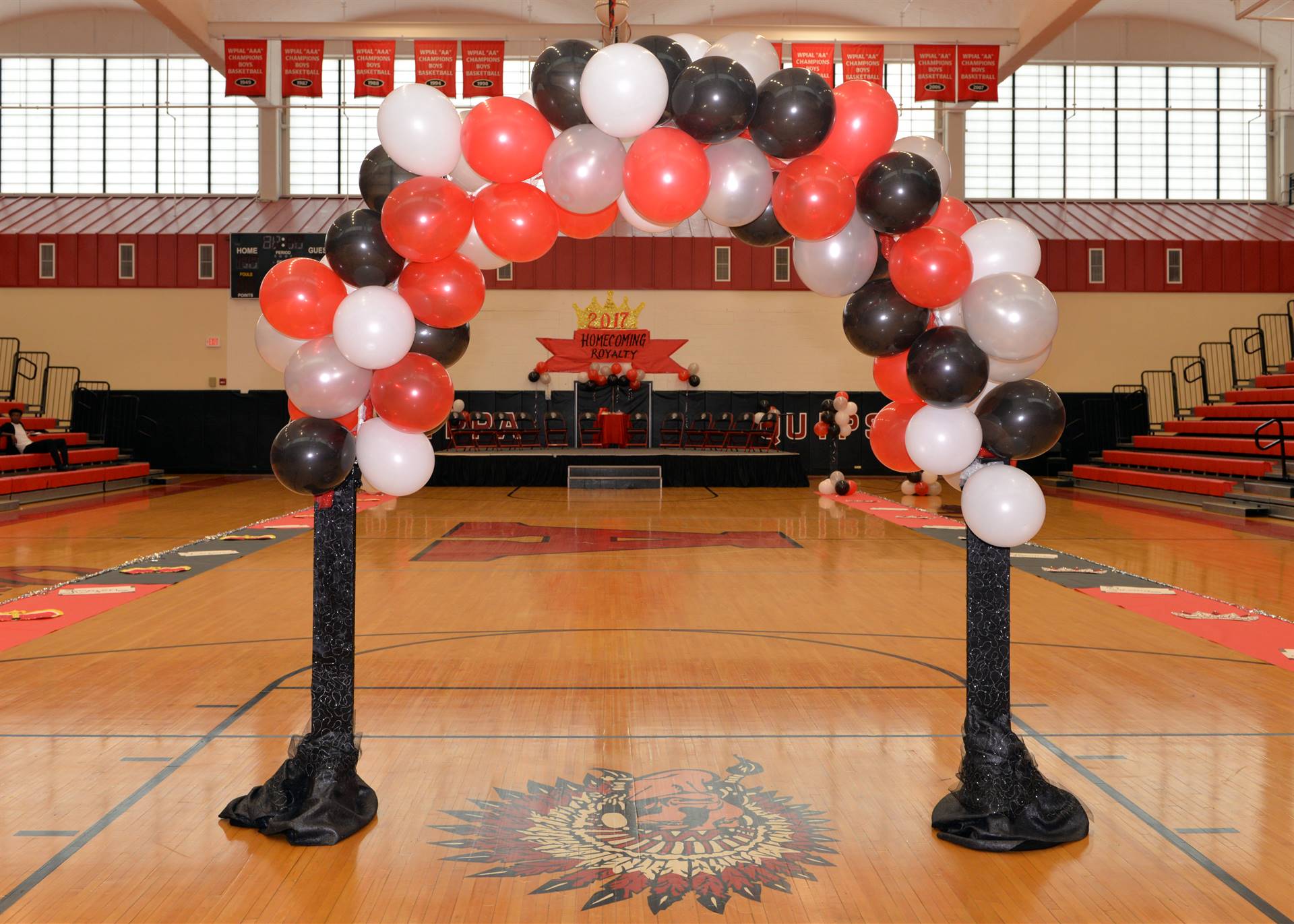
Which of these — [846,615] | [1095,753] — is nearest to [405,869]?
[1095,753]

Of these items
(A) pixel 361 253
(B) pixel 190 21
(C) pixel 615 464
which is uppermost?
(B) pixel 190 21

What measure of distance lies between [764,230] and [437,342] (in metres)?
1.19

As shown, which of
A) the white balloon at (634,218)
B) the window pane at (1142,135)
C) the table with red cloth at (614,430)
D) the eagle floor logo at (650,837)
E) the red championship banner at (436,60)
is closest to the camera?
the eagle floor logo at (650,837)

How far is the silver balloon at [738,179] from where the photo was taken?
3.37m

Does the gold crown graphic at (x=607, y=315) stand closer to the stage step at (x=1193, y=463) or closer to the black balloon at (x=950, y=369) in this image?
the stage step at (x=1193, y=463)

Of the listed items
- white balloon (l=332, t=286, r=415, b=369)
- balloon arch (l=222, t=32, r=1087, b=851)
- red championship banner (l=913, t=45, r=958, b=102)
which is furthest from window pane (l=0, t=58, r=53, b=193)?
white balloon (l=332, t=286, r=415, b=369)

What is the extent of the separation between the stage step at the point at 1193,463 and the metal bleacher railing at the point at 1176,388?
123cm

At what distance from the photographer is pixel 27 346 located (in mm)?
18703

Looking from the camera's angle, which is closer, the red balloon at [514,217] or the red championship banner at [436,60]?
the red balloon at [514,217]

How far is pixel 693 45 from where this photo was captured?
11.5 ft

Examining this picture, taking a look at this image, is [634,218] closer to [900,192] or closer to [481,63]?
[900,192]

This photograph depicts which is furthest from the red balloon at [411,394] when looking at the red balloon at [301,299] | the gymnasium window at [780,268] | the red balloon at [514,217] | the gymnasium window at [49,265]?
the gymnasium window at [49,265]

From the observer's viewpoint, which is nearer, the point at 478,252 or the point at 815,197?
the point at 815,197

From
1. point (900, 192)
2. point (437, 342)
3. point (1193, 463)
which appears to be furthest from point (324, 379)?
point (1193, 463)
